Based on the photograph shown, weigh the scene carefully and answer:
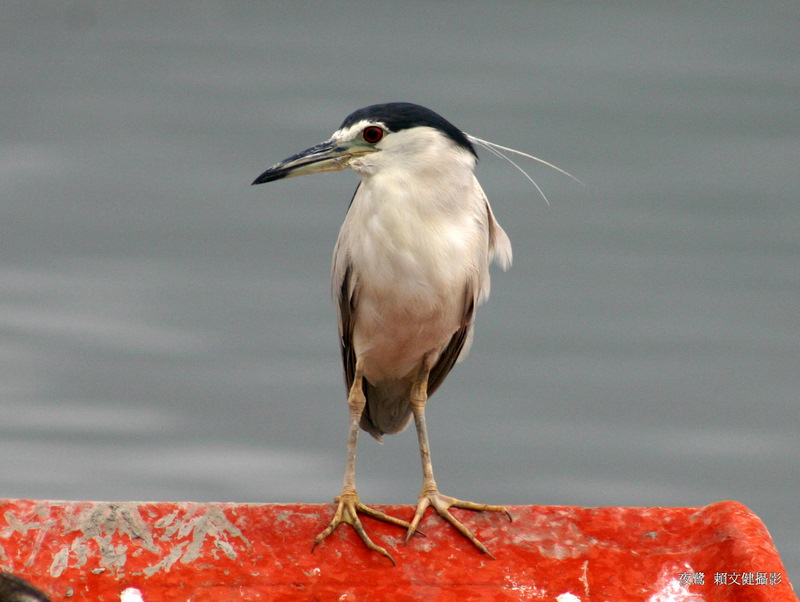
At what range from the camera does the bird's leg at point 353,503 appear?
271cm

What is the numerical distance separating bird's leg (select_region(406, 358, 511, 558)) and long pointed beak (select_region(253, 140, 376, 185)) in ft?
2.29

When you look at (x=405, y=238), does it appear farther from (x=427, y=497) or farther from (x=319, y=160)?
(x=427, y=497)

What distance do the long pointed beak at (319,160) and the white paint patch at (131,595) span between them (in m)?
1.12

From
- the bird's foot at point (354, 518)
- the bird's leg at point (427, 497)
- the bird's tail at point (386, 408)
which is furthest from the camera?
the bird's tail at point (386, 408)

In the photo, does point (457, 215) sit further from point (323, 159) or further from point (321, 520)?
point (321, 520)

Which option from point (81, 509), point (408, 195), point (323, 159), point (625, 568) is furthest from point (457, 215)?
point (81, 509)

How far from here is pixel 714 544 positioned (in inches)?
103

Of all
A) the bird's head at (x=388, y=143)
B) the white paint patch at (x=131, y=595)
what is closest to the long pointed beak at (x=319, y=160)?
the bird's head at (x=388, y=143)

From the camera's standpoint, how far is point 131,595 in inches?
95.6

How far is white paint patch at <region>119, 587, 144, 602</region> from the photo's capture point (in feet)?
7.93

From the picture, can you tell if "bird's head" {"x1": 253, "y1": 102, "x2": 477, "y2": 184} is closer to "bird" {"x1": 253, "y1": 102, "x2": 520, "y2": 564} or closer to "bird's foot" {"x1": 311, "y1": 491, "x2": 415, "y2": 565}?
"bird" {"x1": 253, "y1": 102, "x2": 520, "y2": 564}

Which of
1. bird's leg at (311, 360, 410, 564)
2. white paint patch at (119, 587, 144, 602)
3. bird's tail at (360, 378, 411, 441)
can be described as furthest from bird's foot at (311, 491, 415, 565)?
bird's tail at (360, 378, 411, 441)

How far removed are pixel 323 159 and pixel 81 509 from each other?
1090 millimetres

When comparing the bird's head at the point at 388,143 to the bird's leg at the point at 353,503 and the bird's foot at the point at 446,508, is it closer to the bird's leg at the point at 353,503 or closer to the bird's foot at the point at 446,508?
the bird's leg at the point at 353,503
